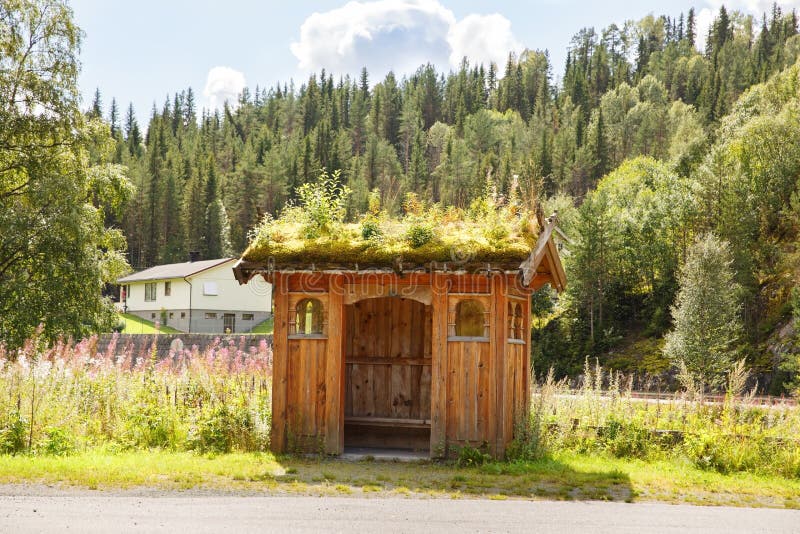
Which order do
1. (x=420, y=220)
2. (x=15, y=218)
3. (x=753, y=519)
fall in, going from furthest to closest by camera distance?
(x=15, y=218), (x=420, y=220), (x=753, y=519)

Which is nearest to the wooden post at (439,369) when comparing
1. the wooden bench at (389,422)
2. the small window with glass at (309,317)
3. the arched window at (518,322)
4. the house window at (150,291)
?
the wooden bench at (389,422)

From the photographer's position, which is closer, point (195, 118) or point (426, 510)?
point (426, 510)

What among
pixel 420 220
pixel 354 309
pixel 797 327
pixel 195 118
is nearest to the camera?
pixel 420 220

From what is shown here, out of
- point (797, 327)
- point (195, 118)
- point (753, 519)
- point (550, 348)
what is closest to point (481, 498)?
point (753, 519)

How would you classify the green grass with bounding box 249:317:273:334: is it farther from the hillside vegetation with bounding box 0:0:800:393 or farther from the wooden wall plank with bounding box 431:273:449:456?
the wooden wall plank with bounding box 431:273:449:456

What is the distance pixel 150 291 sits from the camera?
2173 inches

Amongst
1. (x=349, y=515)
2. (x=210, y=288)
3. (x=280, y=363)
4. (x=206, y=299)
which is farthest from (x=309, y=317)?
(x=206, y=299)

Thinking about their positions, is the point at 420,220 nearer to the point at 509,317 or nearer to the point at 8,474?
the point at 509,317

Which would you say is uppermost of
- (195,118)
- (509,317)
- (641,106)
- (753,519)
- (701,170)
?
(195,118)

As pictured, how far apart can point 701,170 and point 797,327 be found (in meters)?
18.1

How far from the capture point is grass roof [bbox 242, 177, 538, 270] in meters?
10.2

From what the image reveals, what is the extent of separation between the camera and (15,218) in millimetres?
20688

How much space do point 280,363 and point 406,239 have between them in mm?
2384

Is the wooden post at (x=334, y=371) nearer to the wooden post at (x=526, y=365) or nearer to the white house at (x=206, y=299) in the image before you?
the wooden post at (x=526, y=365)
